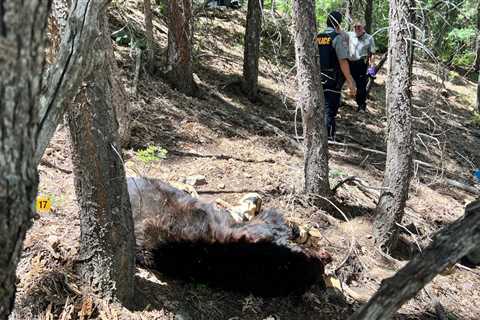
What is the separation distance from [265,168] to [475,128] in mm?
10889

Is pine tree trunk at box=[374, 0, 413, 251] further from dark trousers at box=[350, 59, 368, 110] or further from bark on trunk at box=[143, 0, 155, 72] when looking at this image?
bark on trunk at box=[143, 0, 155, 72]

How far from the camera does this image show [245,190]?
6.84m

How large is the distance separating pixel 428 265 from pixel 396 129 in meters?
4.37

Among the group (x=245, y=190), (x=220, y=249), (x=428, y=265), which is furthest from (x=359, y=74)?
(x=428, y=265)

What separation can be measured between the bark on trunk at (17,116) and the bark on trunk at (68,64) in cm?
13

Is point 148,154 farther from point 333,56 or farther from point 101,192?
point 333,56

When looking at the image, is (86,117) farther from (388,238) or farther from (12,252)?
(388,238)

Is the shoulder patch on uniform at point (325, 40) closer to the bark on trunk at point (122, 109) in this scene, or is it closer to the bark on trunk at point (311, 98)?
the bark on trunk at point (311, 98)

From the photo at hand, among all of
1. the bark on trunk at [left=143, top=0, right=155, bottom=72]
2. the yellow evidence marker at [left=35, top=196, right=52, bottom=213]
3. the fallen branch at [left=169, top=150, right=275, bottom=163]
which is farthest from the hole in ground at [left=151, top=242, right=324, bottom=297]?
the bark on trunk at [left=143, top=0, right=155, bottom=72]

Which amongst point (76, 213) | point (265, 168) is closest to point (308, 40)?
point (265, 168)

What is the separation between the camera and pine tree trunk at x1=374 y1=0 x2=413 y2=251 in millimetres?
5773

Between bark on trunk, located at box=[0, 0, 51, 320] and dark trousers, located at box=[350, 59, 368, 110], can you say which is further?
dark trousers, located at box=[350, 59, 368, 110]

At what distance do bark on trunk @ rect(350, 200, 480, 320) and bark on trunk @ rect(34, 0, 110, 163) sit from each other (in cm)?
146

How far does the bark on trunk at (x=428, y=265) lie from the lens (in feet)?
6.68
